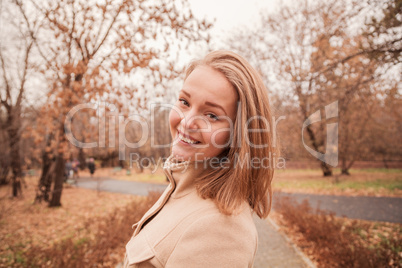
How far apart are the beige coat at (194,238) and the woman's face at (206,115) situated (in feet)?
0.39

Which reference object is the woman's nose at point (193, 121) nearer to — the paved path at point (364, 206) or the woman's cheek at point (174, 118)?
the woman's cheek at point (174, 118)

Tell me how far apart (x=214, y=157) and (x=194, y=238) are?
0.50m

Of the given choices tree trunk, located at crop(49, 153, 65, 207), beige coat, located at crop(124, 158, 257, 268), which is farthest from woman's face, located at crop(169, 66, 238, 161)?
tree trunk, located at crop(49, 153, 65, 207)

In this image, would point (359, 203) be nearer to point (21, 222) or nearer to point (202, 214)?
point (202, 214)

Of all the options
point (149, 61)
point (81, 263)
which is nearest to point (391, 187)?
point (149, 61)

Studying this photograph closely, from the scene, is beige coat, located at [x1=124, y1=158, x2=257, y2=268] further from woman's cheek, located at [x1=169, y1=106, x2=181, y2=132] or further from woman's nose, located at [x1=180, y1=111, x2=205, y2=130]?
woman's cheek, located at [x1=169, y1=106, x2=181, y2=132]

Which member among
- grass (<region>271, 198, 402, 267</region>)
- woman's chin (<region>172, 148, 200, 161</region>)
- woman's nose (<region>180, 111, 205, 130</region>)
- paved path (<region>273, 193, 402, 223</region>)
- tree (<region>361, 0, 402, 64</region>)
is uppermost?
tree (<region>361, 0, 402, 64</region>)

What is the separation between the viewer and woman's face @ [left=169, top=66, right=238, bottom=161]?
122 cm

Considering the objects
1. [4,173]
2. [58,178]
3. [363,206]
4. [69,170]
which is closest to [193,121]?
[4,173]

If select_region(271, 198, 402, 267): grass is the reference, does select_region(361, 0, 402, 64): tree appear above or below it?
above

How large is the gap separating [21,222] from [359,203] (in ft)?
42.1

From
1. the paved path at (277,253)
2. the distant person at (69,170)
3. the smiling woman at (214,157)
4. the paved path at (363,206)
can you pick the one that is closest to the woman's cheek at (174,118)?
the smiling woman at (214,157)

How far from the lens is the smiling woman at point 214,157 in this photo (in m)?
1.04

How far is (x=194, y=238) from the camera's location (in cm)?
92
